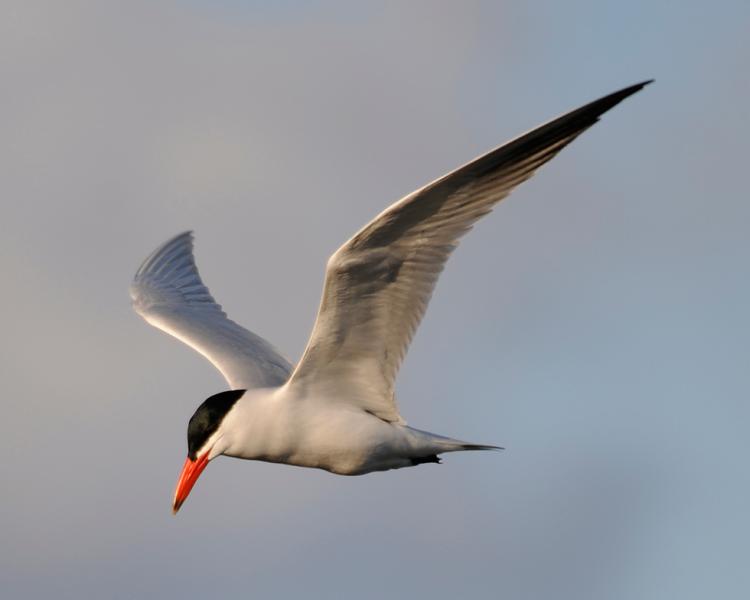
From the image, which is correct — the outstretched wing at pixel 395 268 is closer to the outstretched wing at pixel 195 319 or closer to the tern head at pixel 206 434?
the tern head at pixel 206 434

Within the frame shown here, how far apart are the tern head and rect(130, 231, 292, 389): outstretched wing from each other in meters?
1.09

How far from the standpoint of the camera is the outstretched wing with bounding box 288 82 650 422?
882cm

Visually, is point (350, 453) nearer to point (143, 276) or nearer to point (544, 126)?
point (544, 126)

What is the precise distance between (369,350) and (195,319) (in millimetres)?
3564

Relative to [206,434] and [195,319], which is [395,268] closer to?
[206,434]

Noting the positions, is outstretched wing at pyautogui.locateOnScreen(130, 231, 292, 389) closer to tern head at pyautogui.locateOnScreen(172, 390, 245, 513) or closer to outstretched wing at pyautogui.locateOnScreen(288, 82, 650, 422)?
tern head at pyautogui.locateOnScreen(172, 390, 245, 513)

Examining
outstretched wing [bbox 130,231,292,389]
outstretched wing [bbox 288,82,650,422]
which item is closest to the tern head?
outstretched wing [bbox 288,82,650,422]

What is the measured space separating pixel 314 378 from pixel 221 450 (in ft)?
2.91

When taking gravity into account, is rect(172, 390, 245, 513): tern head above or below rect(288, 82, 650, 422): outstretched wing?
below

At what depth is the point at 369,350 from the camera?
10195 mm

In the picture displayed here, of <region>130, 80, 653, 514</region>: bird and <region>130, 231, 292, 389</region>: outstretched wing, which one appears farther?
<region>130, 231, 292, 389</region>: outstretched wing

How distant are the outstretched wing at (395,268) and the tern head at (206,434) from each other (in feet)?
1.76

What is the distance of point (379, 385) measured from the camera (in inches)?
411

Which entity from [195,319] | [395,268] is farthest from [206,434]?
[195,319]
